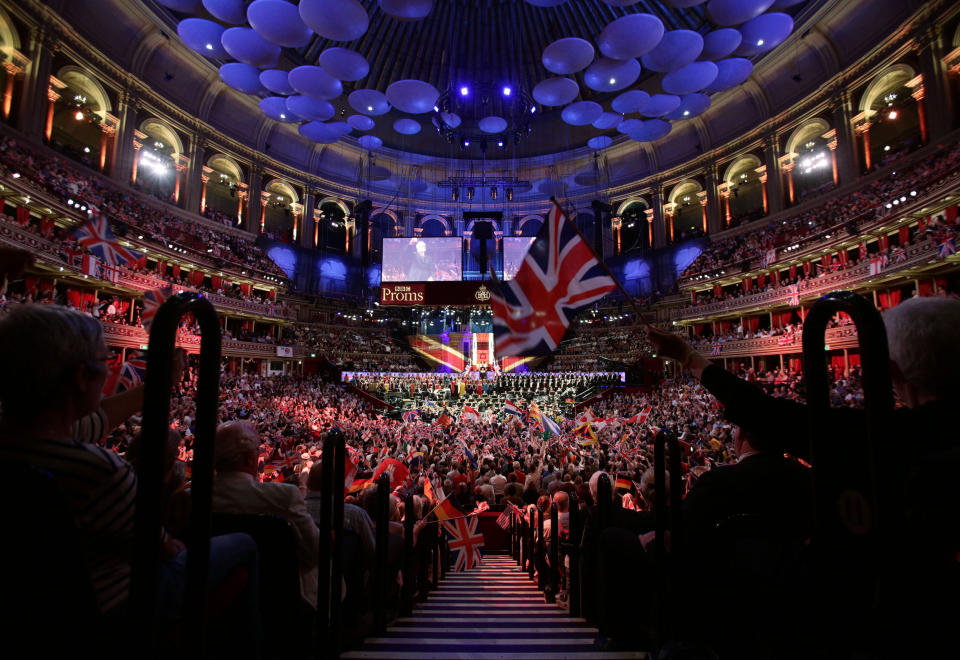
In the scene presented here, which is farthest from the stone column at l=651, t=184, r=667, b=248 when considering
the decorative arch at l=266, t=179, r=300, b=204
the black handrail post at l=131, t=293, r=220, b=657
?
the black handrail post at l=131, t=293, r=220, b=657

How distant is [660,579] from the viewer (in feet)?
6.72

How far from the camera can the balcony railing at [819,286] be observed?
18297 mm

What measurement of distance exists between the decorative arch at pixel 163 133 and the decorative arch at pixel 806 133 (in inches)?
1521

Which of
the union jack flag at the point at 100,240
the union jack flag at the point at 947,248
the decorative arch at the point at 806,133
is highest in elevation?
the decorative arch at the point at 806,133

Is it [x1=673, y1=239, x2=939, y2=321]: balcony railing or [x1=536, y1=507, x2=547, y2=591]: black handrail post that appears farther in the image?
[x1=673, y1=239, x2=939, y2=321]: balcony railing

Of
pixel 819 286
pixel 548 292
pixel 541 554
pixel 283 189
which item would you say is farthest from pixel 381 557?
pixel 283 189

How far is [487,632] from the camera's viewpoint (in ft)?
10.6

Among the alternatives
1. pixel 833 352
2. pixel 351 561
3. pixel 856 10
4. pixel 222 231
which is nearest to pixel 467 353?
pixel 222 231

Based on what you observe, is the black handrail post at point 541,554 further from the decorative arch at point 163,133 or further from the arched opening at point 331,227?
the arched opening at point 331,227

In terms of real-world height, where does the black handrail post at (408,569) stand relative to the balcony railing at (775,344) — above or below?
below

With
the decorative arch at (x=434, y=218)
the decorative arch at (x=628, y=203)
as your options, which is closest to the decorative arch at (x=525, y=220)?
the decorative arch at (x=434, y=218)

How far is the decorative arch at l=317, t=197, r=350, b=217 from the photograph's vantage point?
4050cm

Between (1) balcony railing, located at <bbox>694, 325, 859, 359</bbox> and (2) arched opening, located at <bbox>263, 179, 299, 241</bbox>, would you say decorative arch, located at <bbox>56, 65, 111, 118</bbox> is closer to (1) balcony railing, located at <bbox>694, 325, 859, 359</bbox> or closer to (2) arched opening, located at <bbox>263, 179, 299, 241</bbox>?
(2) arched opening, located at <bbox>263, 179, 299, 241</bbox>

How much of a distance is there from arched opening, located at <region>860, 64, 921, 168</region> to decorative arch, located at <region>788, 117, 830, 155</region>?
8.32 feet
